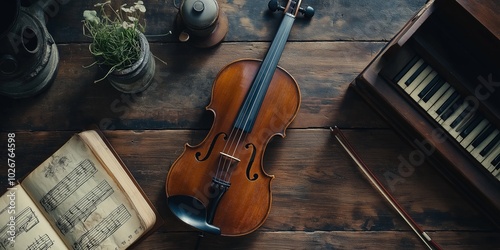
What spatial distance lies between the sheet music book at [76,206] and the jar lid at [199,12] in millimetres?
579

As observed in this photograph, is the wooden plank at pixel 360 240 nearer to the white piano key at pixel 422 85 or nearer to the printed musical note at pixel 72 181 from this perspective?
the printed musical note at pixel 72 181

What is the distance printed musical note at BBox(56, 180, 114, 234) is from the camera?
2012 millimetres

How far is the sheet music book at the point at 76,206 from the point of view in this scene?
6.52 ft

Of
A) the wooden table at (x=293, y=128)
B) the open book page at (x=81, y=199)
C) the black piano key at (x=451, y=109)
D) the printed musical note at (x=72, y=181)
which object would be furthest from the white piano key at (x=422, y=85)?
the printed musical note at (x=72, y=181)

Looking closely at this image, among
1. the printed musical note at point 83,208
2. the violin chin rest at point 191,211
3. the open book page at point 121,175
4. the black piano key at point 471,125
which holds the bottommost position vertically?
the printed musical note at point 83,208

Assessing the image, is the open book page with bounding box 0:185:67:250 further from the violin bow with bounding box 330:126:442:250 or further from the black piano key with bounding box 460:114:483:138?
the black piano key with bounding box 460:114:483:138

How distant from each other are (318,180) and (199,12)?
80cm

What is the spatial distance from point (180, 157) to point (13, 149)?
2.30 feet

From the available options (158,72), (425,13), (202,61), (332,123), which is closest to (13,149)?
(158,72)

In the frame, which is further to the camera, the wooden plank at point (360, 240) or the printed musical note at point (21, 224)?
the wooden plank at point (360, 240)

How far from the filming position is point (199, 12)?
204 cm

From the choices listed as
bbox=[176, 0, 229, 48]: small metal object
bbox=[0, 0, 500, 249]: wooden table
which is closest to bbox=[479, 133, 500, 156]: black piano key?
bbox=[0, 0, 500, 249]: wooden table

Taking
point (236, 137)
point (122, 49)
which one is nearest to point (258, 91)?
point (236, 137)

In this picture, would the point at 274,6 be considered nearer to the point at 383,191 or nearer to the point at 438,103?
the point at 438,103
